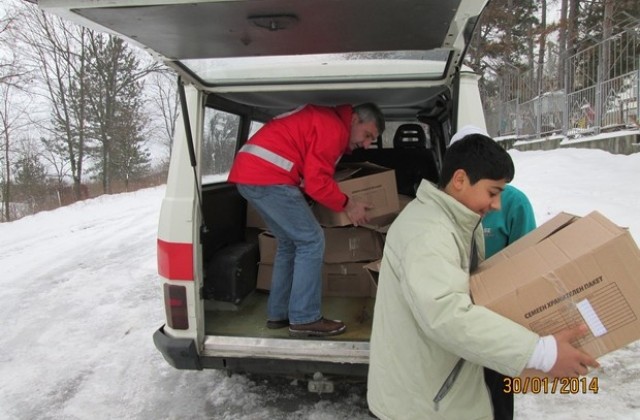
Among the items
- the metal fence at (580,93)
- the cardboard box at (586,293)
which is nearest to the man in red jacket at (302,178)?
the cardboard box at (586,293)

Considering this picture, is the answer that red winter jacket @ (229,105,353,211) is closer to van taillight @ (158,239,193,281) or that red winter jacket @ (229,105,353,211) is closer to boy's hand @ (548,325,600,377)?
van taillight @ (158,239,193,281)

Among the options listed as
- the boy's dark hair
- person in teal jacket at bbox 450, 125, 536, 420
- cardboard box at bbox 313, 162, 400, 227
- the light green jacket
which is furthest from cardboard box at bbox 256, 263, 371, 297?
the boy's dark hair

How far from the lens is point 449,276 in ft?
4.78

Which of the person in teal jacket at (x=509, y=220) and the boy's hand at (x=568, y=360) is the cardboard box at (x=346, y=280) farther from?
the boy's hand at (x=568, y=360)

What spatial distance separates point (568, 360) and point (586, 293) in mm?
222

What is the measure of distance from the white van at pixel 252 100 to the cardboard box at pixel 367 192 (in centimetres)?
59

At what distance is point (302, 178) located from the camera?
3.38 meters

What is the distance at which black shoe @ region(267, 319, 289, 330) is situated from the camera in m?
3.43

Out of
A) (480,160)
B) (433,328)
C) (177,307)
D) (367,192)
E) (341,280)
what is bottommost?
(341,280)

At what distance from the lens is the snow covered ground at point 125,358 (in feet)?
11.0

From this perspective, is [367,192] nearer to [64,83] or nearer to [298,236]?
[298,236]

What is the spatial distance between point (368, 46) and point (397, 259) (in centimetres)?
131

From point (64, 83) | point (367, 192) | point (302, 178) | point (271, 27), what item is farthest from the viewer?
point (64, 83)

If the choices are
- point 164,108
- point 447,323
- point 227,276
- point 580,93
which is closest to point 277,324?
point 227,276
